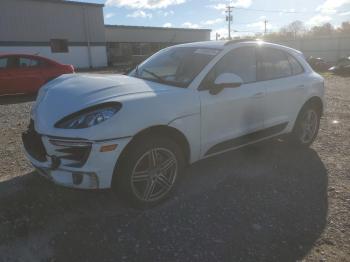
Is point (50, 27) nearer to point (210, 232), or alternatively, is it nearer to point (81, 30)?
point (81, 30)

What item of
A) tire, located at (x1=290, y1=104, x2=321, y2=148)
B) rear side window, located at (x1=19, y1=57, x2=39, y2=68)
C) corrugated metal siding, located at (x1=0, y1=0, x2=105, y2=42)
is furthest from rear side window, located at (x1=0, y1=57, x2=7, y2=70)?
corrugated metal siding, located at (x1=0, y1=0, x2=105, y2=42)

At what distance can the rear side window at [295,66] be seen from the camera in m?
5.26

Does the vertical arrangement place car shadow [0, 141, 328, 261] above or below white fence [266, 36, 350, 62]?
below

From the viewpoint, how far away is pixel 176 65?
440 cm

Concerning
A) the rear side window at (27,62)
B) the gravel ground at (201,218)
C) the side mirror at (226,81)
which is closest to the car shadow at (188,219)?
the gravel ground at (201,218)

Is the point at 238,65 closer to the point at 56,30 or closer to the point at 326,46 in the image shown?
the point at 56,30

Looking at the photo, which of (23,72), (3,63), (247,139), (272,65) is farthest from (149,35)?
(247,139)

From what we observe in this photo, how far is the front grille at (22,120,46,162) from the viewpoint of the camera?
335 centimetres

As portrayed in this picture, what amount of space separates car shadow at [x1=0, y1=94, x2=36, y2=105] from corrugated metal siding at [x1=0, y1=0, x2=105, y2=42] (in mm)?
16788

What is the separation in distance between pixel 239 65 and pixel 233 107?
0.64 meters

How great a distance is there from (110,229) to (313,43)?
39537 mm

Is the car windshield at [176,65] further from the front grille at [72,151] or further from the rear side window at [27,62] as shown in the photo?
the rear side window at [27,62]

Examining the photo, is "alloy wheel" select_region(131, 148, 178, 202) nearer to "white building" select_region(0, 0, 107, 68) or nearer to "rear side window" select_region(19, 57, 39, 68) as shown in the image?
"rear side window" select_region(19, 57, 39, 68)

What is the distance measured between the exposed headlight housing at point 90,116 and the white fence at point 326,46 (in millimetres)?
37952
